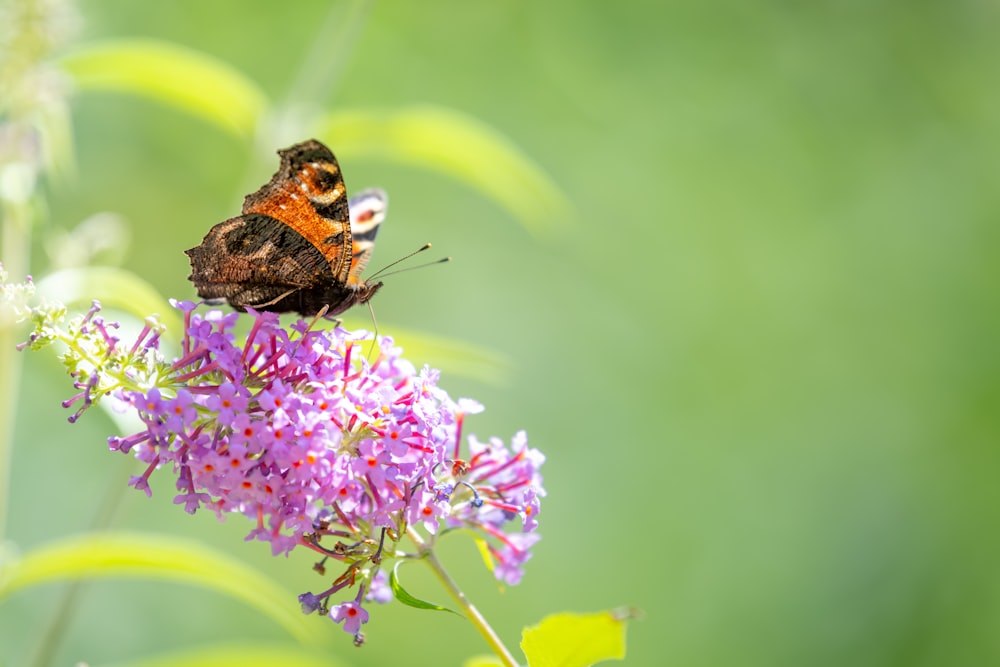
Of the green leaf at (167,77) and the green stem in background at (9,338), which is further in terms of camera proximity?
the green leaf at (167,77)

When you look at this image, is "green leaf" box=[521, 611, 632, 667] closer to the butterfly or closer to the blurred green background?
the butterfly

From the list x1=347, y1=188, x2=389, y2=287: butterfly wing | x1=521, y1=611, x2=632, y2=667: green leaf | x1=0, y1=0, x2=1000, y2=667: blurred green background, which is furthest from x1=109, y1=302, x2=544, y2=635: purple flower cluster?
x1=0, y1=0, x2=1000, y2=667: blurred green background

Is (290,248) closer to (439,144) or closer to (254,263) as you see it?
(254,263)

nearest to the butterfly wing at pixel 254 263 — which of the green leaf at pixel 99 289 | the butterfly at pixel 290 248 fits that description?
the butterfly at pixel 290 248

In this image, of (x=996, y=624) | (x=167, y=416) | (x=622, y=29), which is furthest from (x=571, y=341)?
(x=167, y=416)

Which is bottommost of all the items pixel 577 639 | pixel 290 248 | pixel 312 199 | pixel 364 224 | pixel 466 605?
pixel 577 639

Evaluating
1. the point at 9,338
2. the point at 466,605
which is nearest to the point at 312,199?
the point at 9,338

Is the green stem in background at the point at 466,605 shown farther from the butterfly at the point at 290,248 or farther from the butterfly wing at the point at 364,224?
the butterfly wing at the point at 364,224
